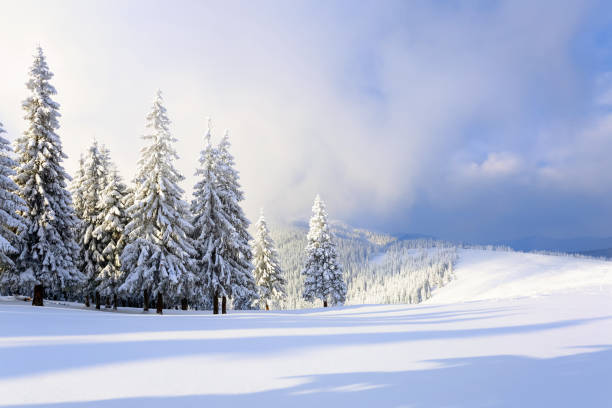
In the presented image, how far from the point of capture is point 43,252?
19719mm

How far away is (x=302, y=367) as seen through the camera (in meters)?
5.79

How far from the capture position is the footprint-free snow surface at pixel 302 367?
449 centimetres

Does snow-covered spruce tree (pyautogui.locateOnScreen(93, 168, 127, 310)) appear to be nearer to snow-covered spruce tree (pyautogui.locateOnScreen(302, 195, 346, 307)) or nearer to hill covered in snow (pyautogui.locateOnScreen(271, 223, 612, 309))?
snow-covered spruce tree (pyautogui.locateOnScreen(302, 195, 346, 307))

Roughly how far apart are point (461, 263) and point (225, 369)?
167 meters

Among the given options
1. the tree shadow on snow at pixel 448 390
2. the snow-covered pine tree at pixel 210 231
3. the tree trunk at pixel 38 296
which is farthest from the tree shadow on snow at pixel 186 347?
the tree trunk at pixel 38 296

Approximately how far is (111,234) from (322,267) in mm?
22747

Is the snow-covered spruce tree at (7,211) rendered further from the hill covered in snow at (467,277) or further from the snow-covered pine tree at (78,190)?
→ the hill covered in snow at (467,277)

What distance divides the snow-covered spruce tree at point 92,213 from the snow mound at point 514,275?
82.7m

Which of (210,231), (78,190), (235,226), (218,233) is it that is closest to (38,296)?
(210,231)

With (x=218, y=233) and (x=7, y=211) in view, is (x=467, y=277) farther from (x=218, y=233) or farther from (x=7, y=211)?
(x=7, y=211)

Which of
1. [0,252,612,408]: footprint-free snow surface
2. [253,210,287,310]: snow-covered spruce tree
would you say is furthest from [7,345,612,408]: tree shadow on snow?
[253,210,287,310]: snow-covered spruce tree

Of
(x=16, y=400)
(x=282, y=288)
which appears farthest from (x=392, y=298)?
(x=16, y=400)

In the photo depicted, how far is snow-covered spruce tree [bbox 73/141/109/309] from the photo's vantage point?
27.0 meters

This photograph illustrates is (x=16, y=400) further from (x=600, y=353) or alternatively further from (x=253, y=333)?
(x=600, y=353)
